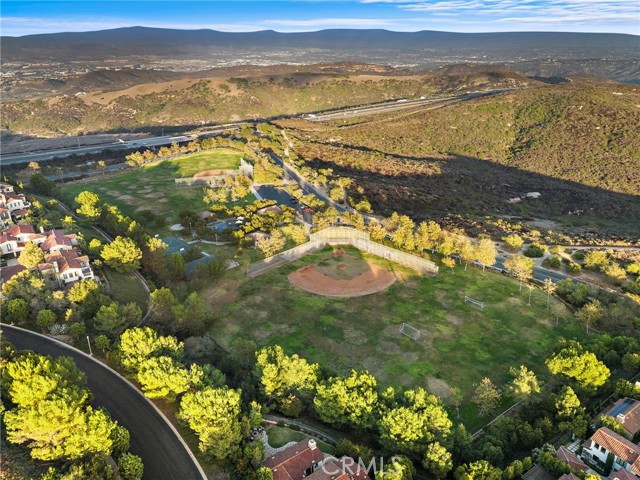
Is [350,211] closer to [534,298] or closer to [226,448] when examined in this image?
[534,298]

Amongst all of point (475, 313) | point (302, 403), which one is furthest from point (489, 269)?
point (302, 403)

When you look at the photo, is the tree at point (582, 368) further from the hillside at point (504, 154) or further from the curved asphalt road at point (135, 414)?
the hillside at point (504, 154)

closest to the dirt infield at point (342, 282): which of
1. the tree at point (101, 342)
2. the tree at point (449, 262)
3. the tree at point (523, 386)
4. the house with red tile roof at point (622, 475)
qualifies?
the tree at point (449, 262)

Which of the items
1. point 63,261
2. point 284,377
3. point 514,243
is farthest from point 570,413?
point 63,261

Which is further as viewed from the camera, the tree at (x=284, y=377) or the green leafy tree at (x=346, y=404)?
the tree at (x=284, y=377)

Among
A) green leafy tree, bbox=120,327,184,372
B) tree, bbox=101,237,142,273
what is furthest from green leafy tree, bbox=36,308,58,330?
tree, bbox=101,237,142,273

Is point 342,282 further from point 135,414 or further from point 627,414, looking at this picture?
point 627,414

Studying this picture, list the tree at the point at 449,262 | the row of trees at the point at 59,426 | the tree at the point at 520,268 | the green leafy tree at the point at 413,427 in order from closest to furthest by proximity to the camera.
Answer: the row of trees at the point at 59,426, the green leafy tree at the point at 413,427, the tree at the point at 520,268, the tree at the point at 449,262

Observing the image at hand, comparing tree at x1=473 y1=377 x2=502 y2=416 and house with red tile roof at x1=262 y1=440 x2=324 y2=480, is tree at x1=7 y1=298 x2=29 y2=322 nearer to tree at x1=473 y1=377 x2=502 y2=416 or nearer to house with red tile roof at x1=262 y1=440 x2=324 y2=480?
house with red tile roof at x1=262 y1=440 x2=324 y2=480
